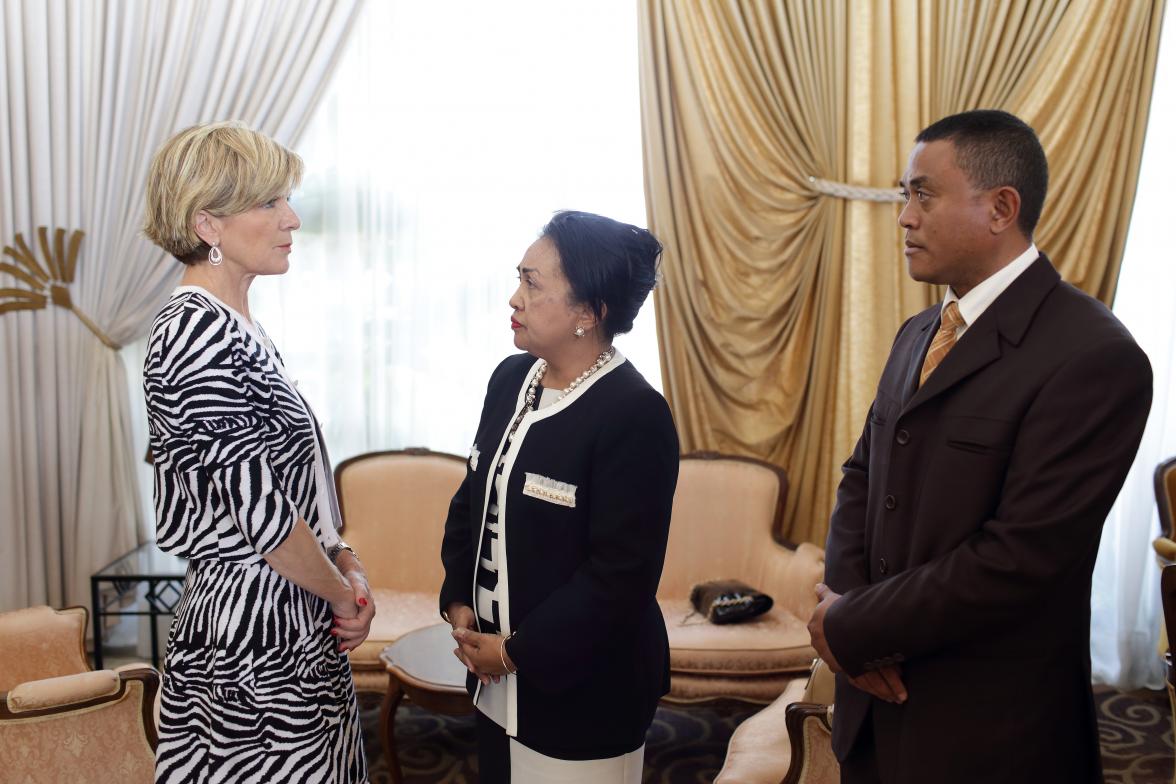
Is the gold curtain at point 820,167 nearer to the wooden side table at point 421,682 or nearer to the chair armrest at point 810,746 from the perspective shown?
the wooden side table at point 421,682

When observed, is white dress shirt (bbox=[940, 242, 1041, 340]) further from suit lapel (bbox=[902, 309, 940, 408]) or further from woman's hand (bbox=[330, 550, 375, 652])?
woman's hand (bbox=[330, 550, 375, 652])

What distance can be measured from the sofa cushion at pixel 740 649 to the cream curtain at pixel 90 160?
2.50 m

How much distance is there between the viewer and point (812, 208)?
13.2 ft

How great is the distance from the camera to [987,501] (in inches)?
61.4

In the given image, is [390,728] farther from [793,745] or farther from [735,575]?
[735,575]

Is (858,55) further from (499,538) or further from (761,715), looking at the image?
(499,538)

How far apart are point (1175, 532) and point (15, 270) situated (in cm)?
449

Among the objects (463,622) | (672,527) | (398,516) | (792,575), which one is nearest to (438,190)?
(398,516)

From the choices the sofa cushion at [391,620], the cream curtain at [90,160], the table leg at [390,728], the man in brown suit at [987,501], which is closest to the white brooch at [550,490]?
the man in brown suit at [987,501]

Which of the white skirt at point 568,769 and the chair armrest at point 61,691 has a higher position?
the white skirt at point 568,769

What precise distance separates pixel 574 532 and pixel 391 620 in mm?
2089

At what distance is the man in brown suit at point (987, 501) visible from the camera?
1.48 meters

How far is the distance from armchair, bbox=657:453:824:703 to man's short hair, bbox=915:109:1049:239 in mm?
2075

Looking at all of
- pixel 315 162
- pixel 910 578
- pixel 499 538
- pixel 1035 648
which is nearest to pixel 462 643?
pixel 499 538
